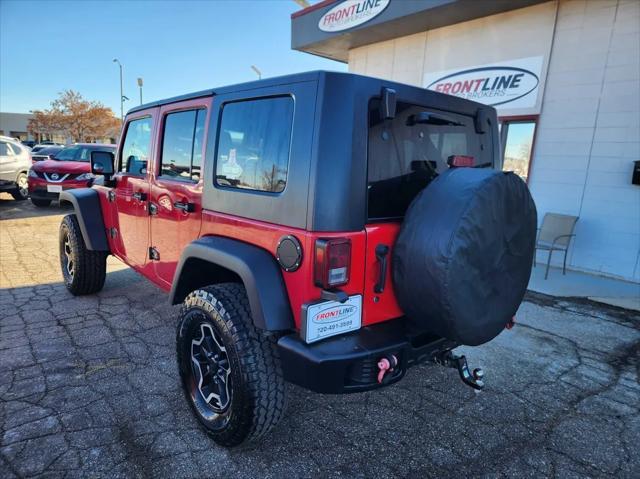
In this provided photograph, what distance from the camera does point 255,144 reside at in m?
2.14

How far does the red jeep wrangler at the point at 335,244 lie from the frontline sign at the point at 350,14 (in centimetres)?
628

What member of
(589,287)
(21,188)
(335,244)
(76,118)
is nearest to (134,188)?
(335,244)

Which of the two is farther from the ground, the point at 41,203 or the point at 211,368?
the point at 211,368

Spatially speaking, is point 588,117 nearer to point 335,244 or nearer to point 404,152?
point 404,152

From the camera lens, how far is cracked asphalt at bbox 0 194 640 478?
2070 millimetres

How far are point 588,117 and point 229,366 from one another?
6318 mm

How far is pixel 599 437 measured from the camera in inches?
94.3

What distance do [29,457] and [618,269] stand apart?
6873 millimetres

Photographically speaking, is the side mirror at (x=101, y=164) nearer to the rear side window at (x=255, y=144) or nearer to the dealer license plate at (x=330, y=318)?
the rear side window at (x=255, y=144)

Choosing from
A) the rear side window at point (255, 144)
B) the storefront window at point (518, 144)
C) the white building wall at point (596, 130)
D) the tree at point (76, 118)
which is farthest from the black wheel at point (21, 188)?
the tree at point (76, 118)

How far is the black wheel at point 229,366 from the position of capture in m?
1.92

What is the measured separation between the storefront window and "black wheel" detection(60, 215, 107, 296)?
6.30 metres

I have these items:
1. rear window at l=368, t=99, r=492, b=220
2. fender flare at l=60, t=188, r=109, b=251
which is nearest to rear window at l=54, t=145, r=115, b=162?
fender flare at l=60, t=188, r=109, b=251

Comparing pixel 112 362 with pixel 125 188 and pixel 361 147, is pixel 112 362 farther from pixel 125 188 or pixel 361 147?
pixel 361 147
